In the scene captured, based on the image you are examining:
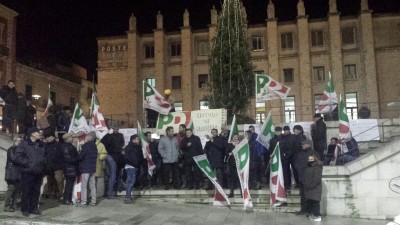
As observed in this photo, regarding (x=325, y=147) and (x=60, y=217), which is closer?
(x=60, y=217)

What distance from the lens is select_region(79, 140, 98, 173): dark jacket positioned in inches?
479

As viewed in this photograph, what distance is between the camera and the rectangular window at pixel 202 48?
47688 millimetres

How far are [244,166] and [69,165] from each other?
4.72 m

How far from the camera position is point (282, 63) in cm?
4584

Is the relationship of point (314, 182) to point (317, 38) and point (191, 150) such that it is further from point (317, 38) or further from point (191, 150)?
point (317, 38)

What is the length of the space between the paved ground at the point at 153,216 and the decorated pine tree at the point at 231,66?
35.3 feet

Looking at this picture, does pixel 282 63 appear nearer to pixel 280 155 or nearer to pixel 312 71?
pixel 312 71

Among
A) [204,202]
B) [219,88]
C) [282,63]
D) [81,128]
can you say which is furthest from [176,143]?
[282,63]

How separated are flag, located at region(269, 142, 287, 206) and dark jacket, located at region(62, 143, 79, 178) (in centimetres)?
539

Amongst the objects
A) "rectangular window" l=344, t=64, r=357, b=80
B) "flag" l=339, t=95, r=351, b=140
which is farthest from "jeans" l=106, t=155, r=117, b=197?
"rectangular window" l=344, t=64, r=357, b=80

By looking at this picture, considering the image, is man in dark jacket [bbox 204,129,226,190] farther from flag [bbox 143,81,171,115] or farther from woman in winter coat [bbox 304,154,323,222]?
flag [bbox 143,81,171,115]

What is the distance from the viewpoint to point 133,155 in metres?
13.1

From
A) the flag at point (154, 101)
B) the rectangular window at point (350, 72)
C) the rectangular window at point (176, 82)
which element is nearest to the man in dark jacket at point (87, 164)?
the flag at point (154, 101)

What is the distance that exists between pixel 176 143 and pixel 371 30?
35352 mm
